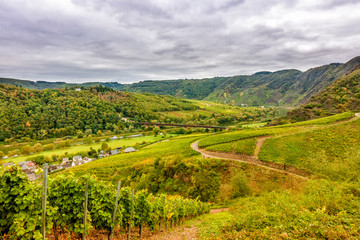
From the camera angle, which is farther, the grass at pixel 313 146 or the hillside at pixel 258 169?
the grass at pixel 313 146

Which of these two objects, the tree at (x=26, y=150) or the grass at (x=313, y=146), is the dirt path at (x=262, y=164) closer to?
the grass at (x=313, y=146)

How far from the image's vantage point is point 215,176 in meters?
30.0

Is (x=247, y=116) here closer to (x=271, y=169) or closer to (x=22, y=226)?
(x=271, y=169)

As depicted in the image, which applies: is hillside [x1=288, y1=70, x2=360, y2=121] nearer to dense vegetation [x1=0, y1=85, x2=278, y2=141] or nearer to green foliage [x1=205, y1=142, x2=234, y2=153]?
dense vegetation [x1=0, y1=85, x2=278, y2=141]

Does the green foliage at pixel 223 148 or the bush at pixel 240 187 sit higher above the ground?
the green foliage at pixel 223 148

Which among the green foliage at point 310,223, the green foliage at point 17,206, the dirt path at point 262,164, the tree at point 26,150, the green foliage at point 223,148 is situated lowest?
the tree at point 26,150

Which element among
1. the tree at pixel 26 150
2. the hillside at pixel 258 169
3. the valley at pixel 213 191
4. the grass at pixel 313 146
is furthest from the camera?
the tree at pixel 26 150

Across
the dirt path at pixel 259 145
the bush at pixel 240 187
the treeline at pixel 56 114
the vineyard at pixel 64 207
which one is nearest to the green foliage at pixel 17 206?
the vineyard at pixel 64 207

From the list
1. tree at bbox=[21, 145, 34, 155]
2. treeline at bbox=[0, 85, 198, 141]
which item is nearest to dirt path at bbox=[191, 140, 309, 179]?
tree at bbox=[21, 145, 34, 155]

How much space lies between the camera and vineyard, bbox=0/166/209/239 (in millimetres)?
5395

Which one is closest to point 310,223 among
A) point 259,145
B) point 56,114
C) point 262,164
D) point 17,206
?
point 17,206

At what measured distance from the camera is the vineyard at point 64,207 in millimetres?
5395

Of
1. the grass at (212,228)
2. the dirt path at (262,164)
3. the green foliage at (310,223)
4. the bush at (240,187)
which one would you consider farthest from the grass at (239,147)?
the green foliage at (310,223)

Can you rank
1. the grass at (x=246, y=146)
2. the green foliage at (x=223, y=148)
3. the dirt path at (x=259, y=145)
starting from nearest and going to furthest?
1. the dirt path at (x=259, y=145)
2. the grass at (x=246, y=146)
3. the green foliage at (x=223, y=148)
